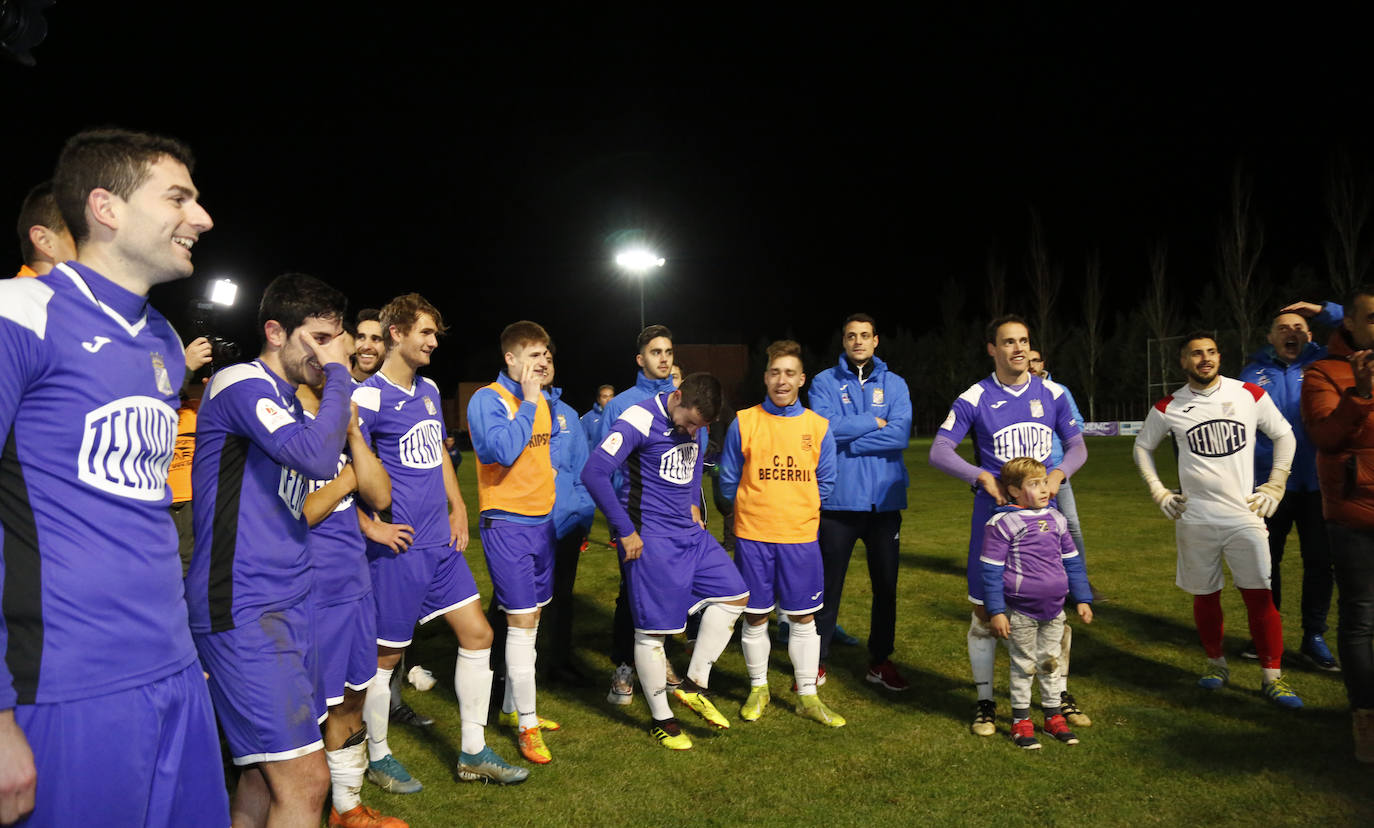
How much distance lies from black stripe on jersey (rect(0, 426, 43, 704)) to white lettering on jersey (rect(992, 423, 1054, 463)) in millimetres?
4771

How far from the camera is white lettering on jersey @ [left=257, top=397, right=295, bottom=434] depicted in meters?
2.66

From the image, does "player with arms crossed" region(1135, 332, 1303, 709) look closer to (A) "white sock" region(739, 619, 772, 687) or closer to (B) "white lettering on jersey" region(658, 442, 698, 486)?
(A) "white sock" region(739, 619, 772, 687)

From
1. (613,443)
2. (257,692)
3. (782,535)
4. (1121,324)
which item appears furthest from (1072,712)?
(1121,324)

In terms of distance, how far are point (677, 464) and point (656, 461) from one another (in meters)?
0.13

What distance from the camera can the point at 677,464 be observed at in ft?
16.7

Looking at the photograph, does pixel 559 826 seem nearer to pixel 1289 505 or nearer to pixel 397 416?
pixel 397 416

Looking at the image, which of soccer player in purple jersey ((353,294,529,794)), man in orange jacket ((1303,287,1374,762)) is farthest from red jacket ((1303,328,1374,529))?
soccer player in purple jersey ((353,294,529,794))

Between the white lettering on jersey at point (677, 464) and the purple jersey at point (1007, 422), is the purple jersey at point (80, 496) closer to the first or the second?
the white lettering on jersey at point (677, 464)

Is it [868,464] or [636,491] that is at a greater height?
[868,464]

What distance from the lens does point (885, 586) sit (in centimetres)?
588

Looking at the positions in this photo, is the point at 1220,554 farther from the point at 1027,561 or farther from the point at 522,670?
the point at 522,670

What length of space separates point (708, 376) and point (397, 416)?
166cm

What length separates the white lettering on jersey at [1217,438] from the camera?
5535 millimetres

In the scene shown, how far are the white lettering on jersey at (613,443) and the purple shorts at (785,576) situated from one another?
1079 mm
